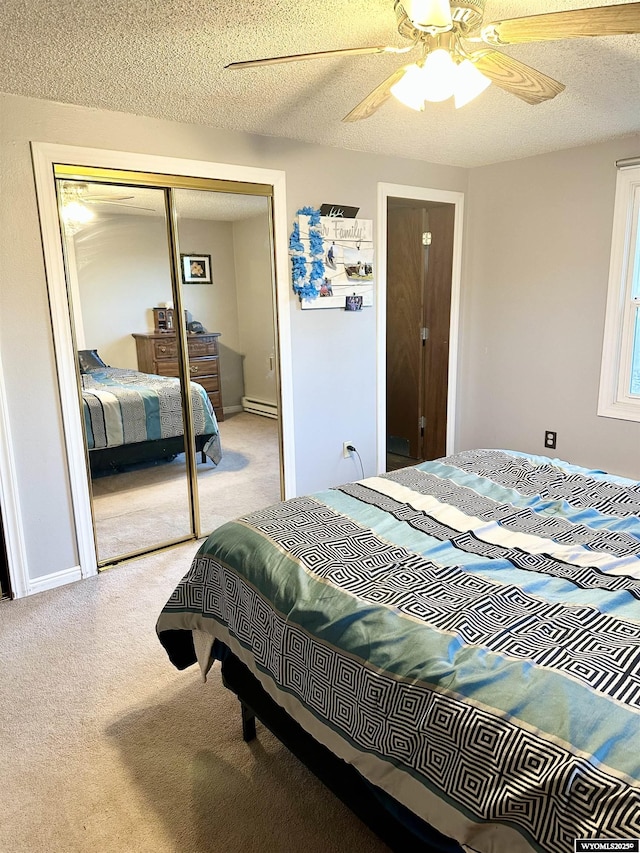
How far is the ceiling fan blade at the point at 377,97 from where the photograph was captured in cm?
193

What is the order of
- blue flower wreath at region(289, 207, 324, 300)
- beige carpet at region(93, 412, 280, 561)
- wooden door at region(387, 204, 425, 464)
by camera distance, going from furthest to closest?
wooden door at region(387, 204, 425, 464) → blue flower wreath at region(289, 207, 324, 300) → beige carpet at region(93, 412, 280, 561)

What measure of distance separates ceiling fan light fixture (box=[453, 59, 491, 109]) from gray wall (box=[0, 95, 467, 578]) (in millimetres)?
1749

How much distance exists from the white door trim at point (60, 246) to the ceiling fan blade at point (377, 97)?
1.15m

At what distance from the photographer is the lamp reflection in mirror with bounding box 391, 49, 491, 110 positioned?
1.74 meters

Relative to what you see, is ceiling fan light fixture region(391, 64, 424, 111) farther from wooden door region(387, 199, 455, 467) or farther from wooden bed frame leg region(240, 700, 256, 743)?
wooden door region(387, 199, 455, 467)

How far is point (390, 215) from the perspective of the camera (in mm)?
4934

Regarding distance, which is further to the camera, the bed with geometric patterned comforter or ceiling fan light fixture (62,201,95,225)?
the bed with geometric patterned comforter

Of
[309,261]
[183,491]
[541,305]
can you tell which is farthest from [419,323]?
[183,491]

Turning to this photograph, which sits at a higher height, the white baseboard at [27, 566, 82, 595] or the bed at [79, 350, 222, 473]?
the bed at [79, 350, 222, 473]

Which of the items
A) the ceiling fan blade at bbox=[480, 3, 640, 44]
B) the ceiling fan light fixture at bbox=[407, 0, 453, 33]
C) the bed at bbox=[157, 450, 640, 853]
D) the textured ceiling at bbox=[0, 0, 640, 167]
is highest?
the textured ceiling at bbox=[0, 0, 640, 167]

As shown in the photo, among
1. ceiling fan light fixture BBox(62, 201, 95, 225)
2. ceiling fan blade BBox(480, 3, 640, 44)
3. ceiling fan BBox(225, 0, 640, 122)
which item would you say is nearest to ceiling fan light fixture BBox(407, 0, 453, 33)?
ceiling fan BBox(225, 0, 640, 122)

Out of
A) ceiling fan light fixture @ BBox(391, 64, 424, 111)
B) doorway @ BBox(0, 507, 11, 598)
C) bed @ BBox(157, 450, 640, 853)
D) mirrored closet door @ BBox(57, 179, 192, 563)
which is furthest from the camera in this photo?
mirrored closet door @ BBox(57, 179, 192, 563)

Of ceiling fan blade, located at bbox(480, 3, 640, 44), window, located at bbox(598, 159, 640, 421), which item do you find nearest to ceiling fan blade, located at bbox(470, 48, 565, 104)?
ceiling fan blade, located at bbox(480, 3, 640, 44)

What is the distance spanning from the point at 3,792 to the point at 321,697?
116 centimetres
